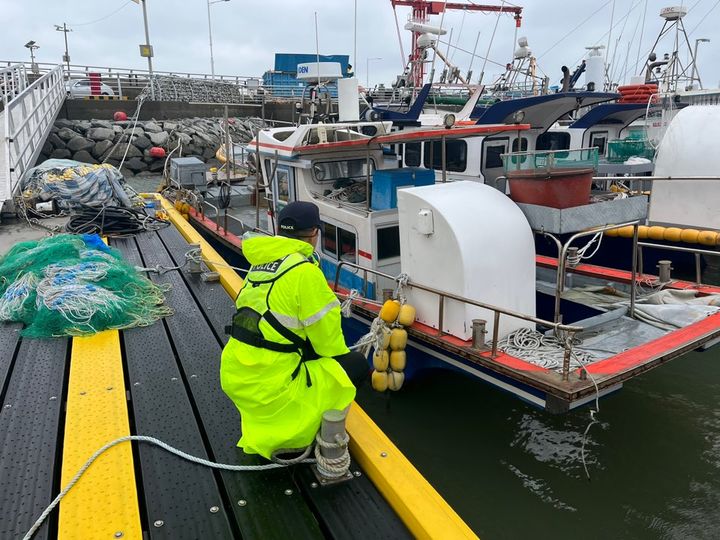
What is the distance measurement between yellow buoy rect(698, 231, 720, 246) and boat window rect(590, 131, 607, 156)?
4640mm

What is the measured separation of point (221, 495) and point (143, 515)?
1.13 ft

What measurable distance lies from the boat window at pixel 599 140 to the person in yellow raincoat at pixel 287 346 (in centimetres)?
1152

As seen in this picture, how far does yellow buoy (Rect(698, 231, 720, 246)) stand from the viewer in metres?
8.15

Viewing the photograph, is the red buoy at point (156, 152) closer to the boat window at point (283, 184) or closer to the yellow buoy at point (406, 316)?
the boat window at point (283, 184)

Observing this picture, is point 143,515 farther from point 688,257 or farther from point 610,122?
point 610,122

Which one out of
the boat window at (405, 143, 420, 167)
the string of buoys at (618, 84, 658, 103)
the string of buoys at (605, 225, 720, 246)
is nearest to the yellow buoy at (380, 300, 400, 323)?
the string of buoys at (605, 225, 720, 246)

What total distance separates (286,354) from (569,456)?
3850 mm

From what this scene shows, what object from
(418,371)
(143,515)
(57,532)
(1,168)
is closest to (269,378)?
(143,515)

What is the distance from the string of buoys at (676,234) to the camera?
822 cm

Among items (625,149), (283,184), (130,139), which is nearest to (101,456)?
(283,184)

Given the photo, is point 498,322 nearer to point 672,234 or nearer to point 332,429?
point 332,429

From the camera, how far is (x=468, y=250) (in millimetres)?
4887

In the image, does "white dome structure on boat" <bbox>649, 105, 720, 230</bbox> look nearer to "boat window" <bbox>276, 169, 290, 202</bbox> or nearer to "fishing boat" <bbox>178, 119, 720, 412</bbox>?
"fishing boat" <bbox>178, 119, 720, 412</bbox>

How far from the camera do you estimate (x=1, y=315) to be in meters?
4.51
